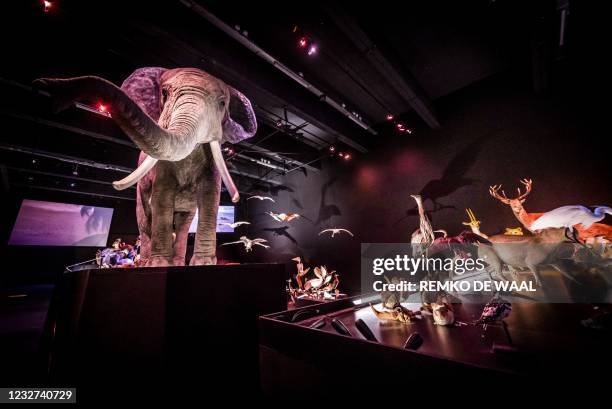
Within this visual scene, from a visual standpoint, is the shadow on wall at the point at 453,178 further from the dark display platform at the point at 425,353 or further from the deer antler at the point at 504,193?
the dark display platform at the point at 425,353

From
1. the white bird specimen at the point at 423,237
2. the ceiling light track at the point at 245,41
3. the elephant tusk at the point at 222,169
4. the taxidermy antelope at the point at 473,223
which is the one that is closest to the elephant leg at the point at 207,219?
the elephant tusk at the point at 222,169

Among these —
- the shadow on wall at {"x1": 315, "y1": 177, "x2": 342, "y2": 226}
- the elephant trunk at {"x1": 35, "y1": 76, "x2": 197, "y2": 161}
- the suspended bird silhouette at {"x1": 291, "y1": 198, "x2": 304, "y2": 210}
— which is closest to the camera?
the elephant trunk at {"x1": 35, "y1": 76, "x2": 197, "y2": 161}

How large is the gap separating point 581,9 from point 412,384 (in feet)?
13.9

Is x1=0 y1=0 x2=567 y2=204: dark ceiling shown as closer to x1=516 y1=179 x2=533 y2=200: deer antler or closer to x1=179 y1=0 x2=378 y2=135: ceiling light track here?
x1=179 y1=0 x2=378 y2=135: ceiling light track

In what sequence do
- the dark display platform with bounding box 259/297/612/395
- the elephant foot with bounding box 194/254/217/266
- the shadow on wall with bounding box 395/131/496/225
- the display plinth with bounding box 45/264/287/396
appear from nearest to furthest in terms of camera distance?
the dark display platform with bounding box 259/297/612/395 → the display plinth with bounding box 45/264/287/396 → the elephant foot with bounding box 194/254/217/266 → the shadow on wall with bounding box 395/131/496/225

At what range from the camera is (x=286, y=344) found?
2.25 ft

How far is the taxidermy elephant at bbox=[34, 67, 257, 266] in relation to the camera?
47.8 inches

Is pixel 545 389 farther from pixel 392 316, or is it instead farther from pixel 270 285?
pixel 270 285

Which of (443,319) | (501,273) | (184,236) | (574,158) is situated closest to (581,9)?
(574,158)

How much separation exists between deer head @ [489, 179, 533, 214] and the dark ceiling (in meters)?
1.42

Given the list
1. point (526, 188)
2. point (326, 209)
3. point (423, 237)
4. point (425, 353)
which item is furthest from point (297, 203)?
point (425, 353)

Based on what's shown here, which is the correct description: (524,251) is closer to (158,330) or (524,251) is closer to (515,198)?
(515,198)

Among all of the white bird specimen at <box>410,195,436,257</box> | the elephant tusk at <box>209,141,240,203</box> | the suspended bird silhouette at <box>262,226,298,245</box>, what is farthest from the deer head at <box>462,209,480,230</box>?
the suspended bird silhouette at <box>262,226,298,245</box>

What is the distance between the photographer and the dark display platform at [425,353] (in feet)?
1.43
